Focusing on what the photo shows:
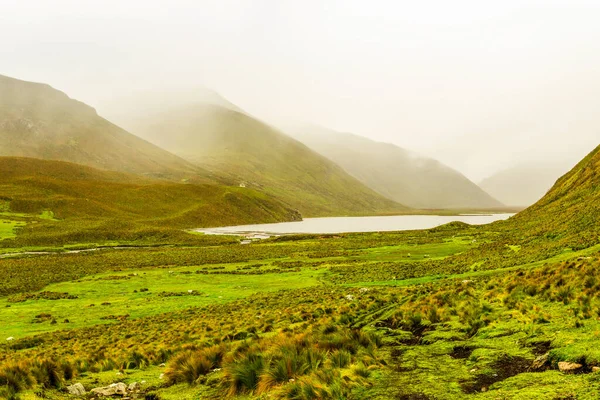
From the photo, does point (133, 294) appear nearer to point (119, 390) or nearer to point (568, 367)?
point (119, 390)

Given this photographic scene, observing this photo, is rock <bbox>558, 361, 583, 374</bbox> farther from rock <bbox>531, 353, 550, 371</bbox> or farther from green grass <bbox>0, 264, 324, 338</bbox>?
green grass <bbox>0, 264, 324, 338</bbox>

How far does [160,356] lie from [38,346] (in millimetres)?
9601

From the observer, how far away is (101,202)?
15238 centimetres

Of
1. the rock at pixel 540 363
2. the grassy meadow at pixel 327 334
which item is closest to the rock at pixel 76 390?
the grassy meadow at pixel 327 334

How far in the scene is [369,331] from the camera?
1460 centimetres

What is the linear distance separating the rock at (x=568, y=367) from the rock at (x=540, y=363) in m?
0.48

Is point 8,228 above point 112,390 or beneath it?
beneath

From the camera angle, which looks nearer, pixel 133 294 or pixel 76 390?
pixel 76 390

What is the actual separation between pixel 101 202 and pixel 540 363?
165 meters

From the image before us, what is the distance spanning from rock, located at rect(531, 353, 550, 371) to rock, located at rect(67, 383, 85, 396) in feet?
38.8

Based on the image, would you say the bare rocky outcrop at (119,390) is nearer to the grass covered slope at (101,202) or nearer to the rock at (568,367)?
the rock at (568,367)

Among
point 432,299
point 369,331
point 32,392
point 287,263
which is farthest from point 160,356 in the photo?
point 287,263

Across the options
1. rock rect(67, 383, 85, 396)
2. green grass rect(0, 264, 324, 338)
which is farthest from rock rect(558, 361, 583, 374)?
green grass rect(0, 264, 324, 338)

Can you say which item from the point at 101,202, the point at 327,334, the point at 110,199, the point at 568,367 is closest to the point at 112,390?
the point at 327,334
